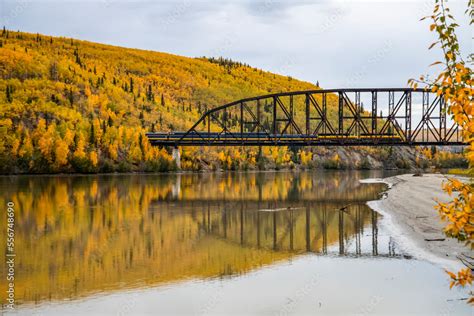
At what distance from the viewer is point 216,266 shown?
93.0ft

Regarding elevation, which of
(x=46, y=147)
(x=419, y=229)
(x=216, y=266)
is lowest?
(x=216, y=266)

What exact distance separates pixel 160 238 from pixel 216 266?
987cm

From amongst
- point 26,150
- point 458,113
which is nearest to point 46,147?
point 26,150

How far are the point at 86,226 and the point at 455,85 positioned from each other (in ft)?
125

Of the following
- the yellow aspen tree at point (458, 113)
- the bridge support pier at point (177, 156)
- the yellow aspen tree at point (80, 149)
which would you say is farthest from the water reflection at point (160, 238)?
the bridge support pier at point (177, 156)

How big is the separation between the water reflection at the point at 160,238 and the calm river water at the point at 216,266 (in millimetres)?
76

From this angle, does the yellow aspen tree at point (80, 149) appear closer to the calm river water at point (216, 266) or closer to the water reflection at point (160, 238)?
the water reflection at point (160, 238)

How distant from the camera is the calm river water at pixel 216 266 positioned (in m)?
21.0

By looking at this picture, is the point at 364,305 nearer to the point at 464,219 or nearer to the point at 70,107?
the point at 464,219

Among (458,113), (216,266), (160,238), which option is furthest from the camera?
(160,238)

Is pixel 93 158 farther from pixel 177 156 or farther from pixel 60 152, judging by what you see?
pixel 177 156

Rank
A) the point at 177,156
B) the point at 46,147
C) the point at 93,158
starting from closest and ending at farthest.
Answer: the point at 46,147
the point at 93,158
the point at 177,156

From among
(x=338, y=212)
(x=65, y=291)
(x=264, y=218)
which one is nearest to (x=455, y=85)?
(x=65, y=291)

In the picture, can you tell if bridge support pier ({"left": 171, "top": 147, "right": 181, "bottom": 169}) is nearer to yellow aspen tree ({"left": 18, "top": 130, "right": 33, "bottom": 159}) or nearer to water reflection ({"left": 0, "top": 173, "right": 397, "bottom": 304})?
yellow aspen tree ({"left": 18, "top": 130, "right": 33, "bottom": 159})
